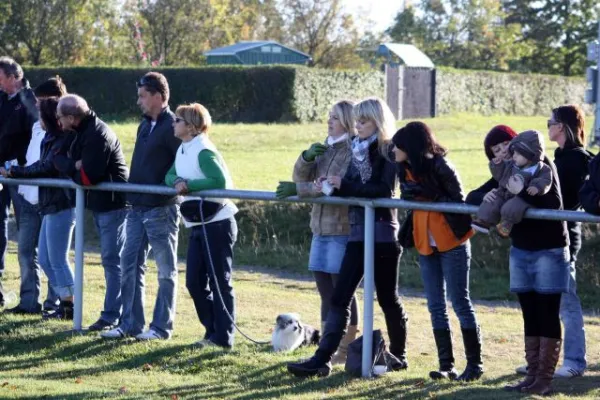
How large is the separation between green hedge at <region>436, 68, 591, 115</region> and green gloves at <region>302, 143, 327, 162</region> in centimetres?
3508

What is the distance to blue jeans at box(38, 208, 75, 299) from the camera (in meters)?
9.62

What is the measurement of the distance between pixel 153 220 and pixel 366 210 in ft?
6.65

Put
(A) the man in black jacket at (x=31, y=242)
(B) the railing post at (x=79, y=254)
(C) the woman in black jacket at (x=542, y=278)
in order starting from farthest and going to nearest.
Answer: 1. (A) the man in black jacket at (x=31, y=242)
2. (B) the railing post at (x=79, y=254)
3. (C) the woman in black jacket at (x=542, y=278)

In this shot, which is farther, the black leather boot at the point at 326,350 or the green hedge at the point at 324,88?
the green hedge at the point at 324,88

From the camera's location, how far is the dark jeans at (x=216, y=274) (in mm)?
8422

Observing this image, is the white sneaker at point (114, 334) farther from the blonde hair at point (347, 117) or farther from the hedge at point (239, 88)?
the hedge at point (239, 88)

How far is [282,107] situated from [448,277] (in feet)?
95.0

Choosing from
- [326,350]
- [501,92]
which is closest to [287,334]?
[326,350]

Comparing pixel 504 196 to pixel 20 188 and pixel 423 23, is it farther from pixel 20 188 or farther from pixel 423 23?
pixel 423 23

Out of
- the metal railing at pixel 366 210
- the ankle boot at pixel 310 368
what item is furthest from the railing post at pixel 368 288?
the ankle boot at pixel 310 368

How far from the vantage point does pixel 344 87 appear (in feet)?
127

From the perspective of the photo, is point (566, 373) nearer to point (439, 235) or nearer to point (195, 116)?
point (439, 235)

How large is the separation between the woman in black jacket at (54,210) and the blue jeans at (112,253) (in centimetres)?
43

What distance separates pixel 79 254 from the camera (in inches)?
366
